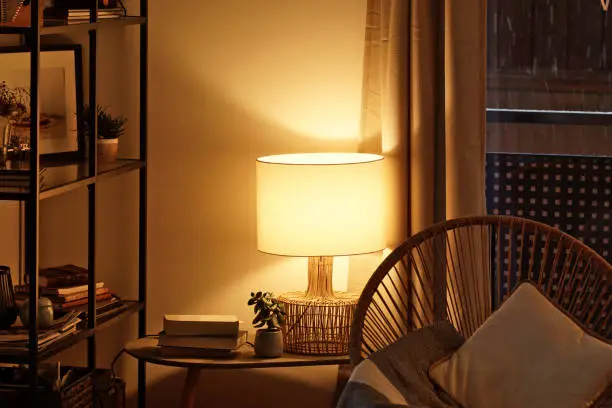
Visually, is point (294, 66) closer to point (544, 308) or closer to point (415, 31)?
point (415, 31)

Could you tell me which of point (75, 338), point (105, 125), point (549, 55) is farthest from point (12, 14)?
point (549, 55)

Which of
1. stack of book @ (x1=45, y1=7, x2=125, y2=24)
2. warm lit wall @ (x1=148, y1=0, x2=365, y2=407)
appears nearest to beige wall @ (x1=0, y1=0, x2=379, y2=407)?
warm lit wall @ (x1=148, y1=0, x2=365, y2=407)

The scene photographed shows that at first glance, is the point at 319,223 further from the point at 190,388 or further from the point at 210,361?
the point at 190,388

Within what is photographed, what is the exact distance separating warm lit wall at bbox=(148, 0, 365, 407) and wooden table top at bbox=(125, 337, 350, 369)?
1.48 ft

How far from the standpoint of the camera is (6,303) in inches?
105

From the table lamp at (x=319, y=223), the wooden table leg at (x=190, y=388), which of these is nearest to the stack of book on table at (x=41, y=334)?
the wooden table leg at (x=190, y=388)

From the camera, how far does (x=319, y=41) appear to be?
332 centimetres

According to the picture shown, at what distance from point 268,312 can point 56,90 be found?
920 millimetres

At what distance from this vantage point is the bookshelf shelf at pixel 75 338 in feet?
8.34

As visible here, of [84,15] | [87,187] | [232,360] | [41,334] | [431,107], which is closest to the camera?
[41,334]

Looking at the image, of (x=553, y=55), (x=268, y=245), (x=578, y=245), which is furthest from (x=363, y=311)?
(x=553, y=55)

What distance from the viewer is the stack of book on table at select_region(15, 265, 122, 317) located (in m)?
2.89

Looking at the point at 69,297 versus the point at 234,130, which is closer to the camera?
the point at 69,297

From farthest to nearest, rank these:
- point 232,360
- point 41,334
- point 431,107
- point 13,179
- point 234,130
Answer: point 234,130 → point 431,107 → point 232,360 → point 41,334 → point 13,179
